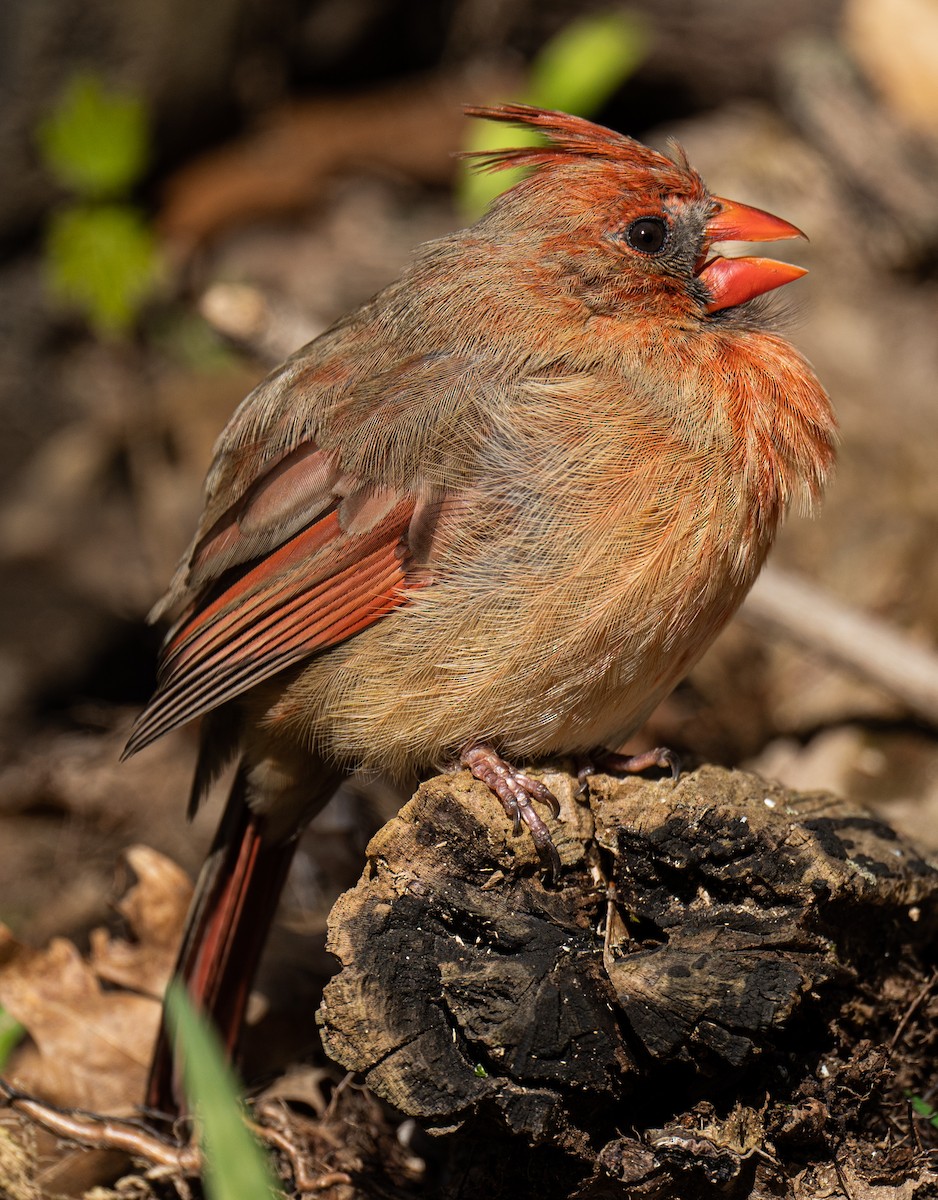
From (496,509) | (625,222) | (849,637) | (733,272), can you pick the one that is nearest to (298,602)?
(496,509)

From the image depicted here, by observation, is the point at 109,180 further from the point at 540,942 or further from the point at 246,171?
the point at 540,942

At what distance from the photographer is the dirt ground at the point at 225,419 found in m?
2.85

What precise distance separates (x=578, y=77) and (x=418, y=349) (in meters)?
3.73

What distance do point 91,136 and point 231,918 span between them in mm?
4250

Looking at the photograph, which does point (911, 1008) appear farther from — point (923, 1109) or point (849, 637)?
point (849, 637)

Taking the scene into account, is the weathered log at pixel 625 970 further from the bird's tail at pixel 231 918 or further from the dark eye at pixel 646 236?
the dark eye at pixel 646 236

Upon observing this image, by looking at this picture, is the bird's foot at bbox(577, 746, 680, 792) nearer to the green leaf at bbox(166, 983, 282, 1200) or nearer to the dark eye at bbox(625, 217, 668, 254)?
the dark eye at bbox(625, 217, 668, 254)

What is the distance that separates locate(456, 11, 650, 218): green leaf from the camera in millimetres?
5887

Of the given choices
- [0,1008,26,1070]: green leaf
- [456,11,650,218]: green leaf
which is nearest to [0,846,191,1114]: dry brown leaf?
[0,1008,26,1070]: green leaf

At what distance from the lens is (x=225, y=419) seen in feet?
19.8

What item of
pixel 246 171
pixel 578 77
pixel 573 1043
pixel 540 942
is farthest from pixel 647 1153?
pixel 246 171

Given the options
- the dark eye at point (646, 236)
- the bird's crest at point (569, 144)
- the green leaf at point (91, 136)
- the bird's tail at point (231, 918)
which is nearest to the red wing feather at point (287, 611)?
the bird's tail at point (231, 918)

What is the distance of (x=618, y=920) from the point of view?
2.56 meters

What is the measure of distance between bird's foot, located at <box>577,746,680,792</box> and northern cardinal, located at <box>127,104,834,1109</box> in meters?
0.02
